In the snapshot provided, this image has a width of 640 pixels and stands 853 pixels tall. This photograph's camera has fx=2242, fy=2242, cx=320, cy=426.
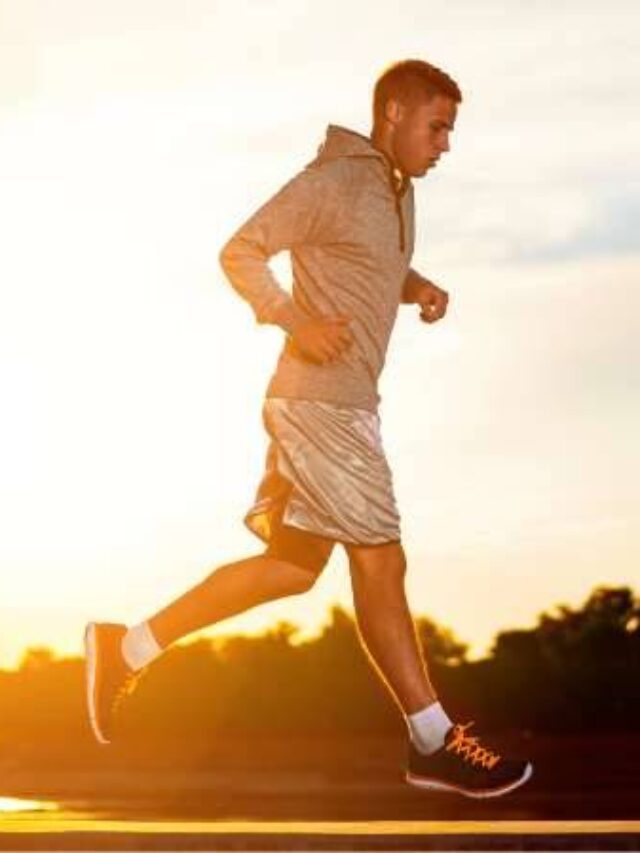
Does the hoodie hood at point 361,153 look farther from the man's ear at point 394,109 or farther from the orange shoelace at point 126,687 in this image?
the orange shoelace at point 126,687

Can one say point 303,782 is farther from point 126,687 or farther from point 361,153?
point 361,153

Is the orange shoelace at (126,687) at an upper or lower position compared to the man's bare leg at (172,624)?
lower

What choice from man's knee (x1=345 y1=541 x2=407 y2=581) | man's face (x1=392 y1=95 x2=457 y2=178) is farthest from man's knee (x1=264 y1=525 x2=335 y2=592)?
man's face (x1=392 y1=95 x2=457 y2=178)

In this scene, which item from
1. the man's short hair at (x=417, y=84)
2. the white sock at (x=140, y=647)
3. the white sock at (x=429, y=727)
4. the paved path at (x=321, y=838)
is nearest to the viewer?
the paved path at (x=321, y=838)

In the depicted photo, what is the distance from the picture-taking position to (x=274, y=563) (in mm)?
7902

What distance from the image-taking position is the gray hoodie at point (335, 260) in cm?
790

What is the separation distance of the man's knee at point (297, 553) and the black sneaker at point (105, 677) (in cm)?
73

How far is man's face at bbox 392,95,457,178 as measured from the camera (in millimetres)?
7996

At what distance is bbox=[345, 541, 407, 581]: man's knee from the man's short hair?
1563 millimetres

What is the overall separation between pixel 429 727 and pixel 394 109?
2.20 meters

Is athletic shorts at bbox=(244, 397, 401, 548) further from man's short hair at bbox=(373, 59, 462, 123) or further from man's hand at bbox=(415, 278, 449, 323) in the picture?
man's short hair at bbox=(373, 59, 462, 123)

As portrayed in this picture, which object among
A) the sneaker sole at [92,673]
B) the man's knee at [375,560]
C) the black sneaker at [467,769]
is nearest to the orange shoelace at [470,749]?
the black sneaker at [467,769]

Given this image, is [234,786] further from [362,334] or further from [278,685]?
[278,685]

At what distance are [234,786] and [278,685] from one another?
1816 centimetres
